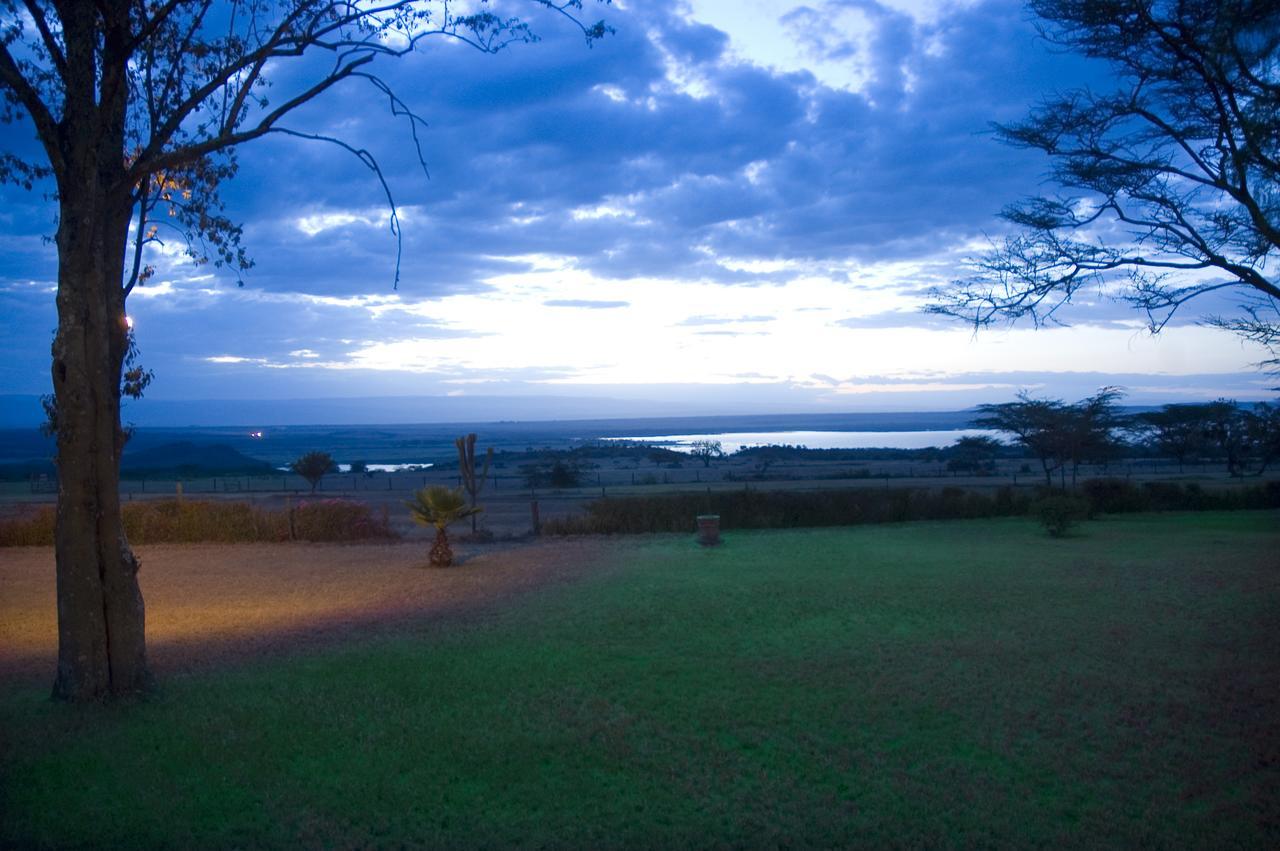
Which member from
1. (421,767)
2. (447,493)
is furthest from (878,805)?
(447,493)

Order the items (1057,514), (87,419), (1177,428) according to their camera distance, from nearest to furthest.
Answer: (87,419)
(1057,514)
(1177,428)

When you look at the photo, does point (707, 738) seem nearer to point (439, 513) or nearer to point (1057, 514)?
point (439, 513)

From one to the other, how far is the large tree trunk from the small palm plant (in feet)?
30.0

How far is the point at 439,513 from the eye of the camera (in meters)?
17.5

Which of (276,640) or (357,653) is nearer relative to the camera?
(357,653)

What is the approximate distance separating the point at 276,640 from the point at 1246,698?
31.3 feet

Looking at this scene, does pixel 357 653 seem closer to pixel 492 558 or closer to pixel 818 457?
pixel 492 558

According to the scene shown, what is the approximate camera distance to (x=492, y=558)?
59.6 ft

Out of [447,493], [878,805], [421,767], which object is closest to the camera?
[878,805]

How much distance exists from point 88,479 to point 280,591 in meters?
7.23

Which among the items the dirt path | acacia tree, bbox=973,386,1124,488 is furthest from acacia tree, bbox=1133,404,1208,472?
the dirt path

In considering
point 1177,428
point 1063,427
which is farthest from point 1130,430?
point 1063,427

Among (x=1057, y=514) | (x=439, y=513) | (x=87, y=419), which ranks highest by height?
(x=87, y=419)

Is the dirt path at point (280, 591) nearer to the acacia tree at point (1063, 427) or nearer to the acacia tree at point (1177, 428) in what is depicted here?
the acacia tree at point (1063, 427)
